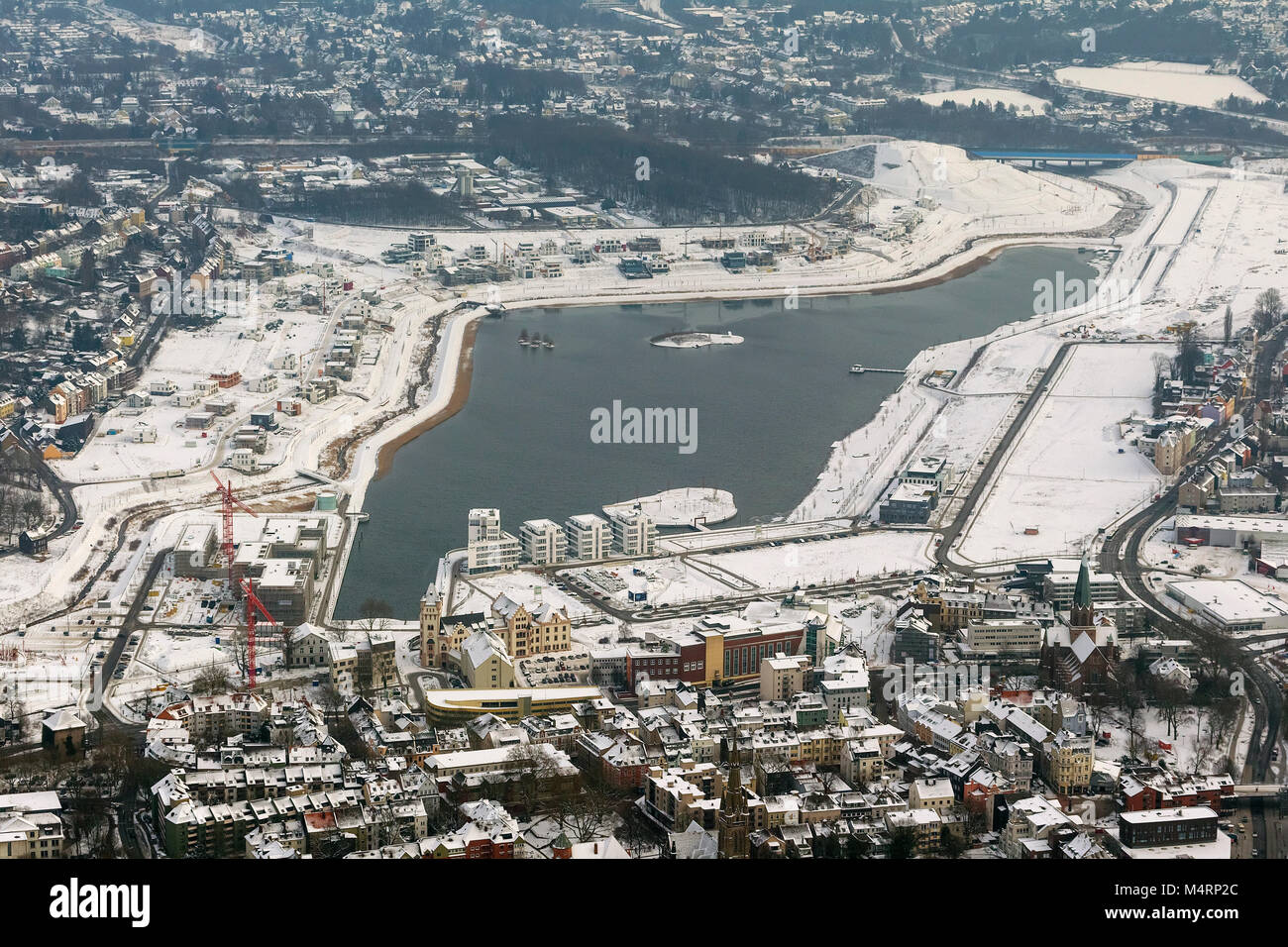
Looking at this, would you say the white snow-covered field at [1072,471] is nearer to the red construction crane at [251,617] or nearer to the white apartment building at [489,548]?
the white apartment building at [489,548]

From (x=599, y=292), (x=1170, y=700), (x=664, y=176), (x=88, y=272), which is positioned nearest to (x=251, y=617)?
(x=1170, y=700)

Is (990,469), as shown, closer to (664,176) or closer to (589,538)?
(589,538)

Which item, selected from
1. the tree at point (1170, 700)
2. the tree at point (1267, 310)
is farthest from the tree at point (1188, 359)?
the tree at point (1170, 700)

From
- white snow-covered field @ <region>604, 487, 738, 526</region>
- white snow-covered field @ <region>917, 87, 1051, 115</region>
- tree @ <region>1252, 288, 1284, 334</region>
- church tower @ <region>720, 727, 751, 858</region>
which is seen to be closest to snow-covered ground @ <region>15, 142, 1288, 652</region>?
tree @ <region>1252, 288, 1284, 334</region>

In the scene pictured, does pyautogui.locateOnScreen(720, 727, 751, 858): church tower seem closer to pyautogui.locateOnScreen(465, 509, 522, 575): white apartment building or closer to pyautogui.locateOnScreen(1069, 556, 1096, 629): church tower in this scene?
pyautogui.locateOnScreen(1069, 556, 1096, 629): church tower

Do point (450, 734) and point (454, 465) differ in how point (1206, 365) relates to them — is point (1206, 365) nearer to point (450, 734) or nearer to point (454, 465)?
point (454, 465)

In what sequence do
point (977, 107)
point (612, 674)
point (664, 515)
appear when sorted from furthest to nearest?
point (977, 107)
point (664, 515)
point (612, 674)
